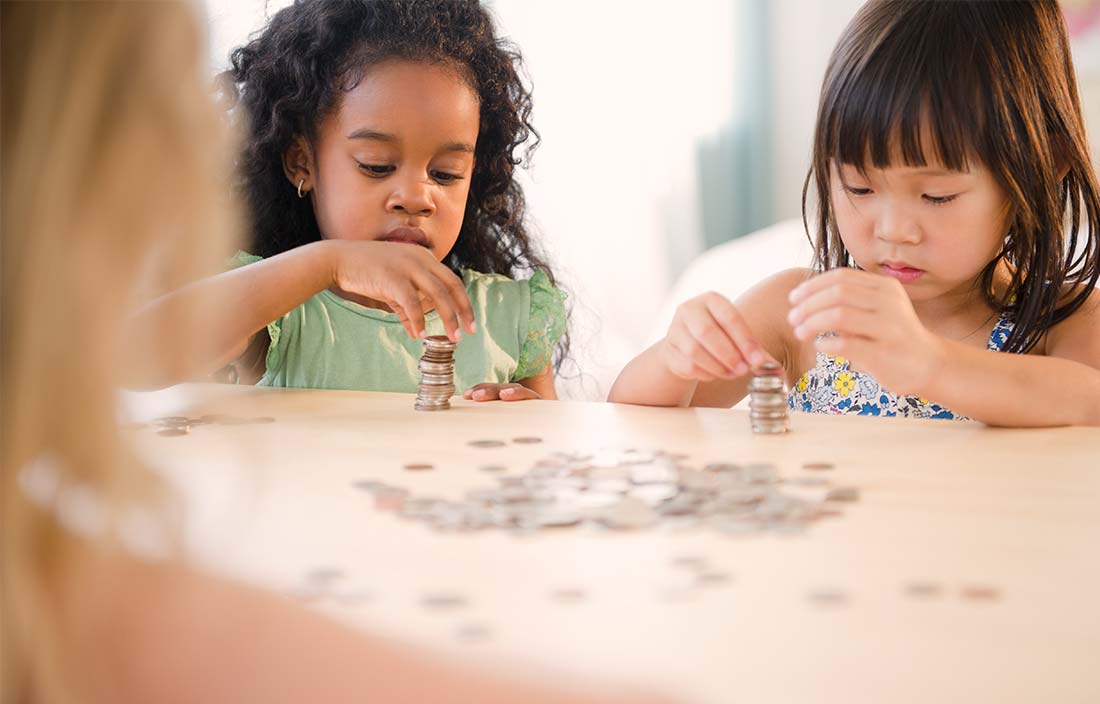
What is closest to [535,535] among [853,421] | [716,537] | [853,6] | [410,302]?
[716,537]

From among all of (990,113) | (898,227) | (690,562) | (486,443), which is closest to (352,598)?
(690,562)

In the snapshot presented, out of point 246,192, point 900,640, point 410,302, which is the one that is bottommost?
point 900,640

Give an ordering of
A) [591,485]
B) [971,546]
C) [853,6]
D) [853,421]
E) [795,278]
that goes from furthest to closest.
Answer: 1. [853,6]
2. [795,278]
3. [853,421]
4. [591,485]
5. [971,546]

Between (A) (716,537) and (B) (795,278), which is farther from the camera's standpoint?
(B) (795,278)

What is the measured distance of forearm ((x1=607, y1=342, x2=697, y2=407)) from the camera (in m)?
1.29

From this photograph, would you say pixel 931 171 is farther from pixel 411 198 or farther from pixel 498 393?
pixel 411 198

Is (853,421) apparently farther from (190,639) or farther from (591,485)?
(190,639)

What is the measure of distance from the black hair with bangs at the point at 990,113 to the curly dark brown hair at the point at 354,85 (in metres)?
0.65

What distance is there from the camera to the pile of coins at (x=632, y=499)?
27.6 inches

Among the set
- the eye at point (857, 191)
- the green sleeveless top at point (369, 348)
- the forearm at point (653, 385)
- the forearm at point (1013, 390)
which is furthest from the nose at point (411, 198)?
the forearm at point (1013, 390)

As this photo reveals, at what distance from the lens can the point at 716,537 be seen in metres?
0.67

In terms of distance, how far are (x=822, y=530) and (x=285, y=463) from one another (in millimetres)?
433

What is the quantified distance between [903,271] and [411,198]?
2.33 ft

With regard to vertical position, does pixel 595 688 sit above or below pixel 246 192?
below
